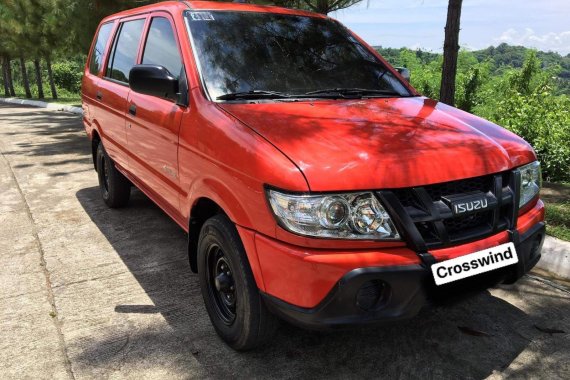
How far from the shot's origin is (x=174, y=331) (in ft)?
9.64

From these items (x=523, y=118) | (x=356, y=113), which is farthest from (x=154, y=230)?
(x=523, y=118)

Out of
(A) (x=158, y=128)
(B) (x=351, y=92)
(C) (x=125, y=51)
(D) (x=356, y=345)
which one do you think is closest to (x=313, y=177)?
(D) (x=356, y=345)

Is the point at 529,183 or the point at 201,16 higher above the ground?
the point at 201,16

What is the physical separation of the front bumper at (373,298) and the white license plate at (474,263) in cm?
4

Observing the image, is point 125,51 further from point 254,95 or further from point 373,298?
point 373,298

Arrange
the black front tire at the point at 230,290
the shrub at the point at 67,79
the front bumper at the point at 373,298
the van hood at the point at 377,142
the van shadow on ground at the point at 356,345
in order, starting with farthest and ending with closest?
the shrub at the point at 67,79, the van shadow on ground at the point at 356,345, the black front tire at the point at 230,290, the van hood at the point at 377,142, the front bumper at the point at 373,298

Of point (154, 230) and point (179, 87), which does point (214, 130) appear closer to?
point (179, 87)

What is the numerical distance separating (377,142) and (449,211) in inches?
18.0

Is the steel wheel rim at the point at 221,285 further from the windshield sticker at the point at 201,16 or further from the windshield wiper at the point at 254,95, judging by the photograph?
the windshield sticker at the point at 201,16

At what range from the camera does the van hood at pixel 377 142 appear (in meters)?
2.12

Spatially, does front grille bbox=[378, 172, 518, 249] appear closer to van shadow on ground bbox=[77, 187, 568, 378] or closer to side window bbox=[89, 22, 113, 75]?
van shadow on ground bbox=[77, 187, 568, 378]

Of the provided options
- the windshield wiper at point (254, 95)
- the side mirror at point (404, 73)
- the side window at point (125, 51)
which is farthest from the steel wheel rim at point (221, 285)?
the side mirror at point (404, 73)

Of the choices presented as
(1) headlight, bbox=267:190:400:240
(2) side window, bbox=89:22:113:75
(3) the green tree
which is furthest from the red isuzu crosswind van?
(3) the green tree

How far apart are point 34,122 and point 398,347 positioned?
1412 centimetres
